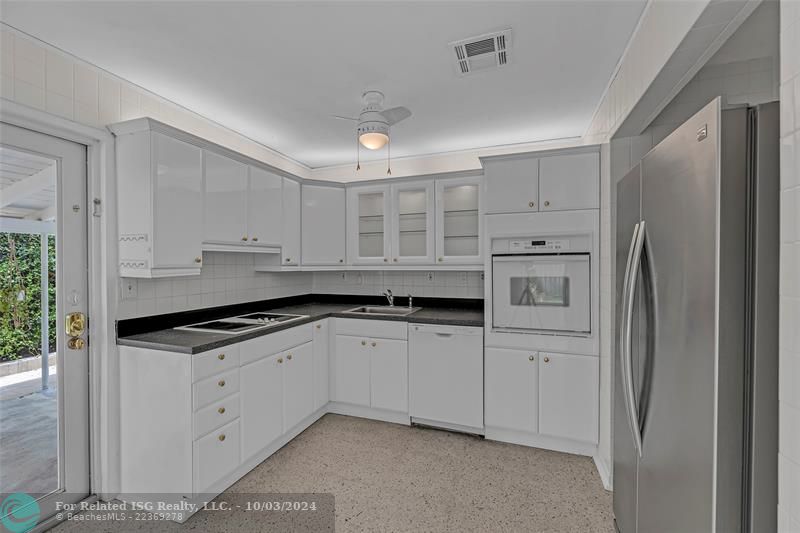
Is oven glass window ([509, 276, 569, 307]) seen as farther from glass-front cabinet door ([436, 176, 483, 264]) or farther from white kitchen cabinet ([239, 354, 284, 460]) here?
white kitchen cabinet ([239, 354, 284, 460])

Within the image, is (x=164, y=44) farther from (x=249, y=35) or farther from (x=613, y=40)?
(x=613, y=40)

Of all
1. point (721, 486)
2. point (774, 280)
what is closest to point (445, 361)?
point (721, 486)

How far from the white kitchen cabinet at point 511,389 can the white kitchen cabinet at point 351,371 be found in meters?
1.05

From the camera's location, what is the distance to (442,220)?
3.30 meters

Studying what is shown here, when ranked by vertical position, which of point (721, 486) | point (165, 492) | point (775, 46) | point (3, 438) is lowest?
point (165, 492)

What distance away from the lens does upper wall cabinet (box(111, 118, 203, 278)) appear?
6.95ft

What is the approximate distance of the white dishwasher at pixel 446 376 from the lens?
2.88 metres

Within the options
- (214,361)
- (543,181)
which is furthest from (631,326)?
(214,361)

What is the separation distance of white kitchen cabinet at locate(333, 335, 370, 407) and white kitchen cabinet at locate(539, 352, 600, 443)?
144 centimetres

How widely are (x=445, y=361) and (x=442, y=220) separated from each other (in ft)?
4.04

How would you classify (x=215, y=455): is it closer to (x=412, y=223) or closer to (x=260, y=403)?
(x=260, y=403)

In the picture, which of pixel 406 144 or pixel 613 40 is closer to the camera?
pixel 613 40

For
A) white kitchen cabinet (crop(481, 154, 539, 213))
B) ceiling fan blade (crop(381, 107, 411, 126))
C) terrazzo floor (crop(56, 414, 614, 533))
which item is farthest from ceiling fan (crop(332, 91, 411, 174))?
terrazzo floor (crop(56, 414, 614, 533))

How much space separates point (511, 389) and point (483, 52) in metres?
2.28
